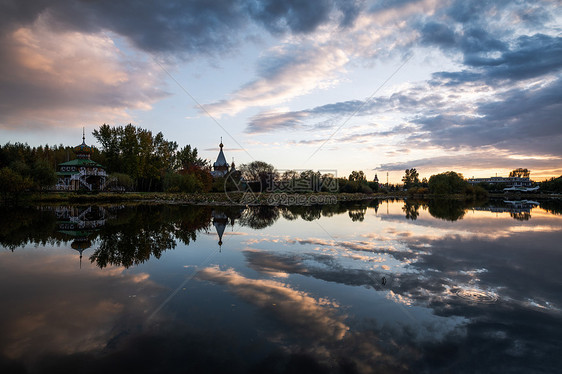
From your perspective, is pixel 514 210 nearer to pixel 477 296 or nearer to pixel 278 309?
pixel 477 296

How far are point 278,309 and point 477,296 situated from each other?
4.69 meters

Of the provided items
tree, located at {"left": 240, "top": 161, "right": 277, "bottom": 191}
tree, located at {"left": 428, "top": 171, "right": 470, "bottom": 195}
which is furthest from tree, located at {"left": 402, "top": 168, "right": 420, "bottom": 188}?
tree, located at {"left": 240, "top": 161, "right": 277, "bottom": 191}

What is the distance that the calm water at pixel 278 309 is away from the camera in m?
4.48

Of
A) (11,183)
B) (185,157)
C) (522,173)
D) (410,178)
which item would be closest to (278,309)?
(11,183)

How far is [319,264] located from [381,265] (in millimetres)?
1966

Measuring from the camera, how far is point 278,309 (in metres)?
6.20

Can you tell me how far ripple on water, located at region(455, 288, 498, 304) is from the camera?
6824 mm

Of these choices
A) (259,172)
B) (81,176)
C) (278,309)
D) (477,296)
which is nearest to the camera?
(278,309)

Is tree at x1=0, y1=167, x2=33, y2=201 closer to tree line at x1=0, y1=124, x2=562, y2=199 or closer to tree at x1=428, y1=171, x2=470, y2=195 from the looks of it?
tree line at x1=0, y1=124, x2=562, y2=199

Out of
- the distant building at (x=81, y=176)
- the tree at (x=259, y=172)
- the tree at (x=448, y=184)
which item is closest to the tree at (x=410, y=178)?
the tree at (x=448, y=184)

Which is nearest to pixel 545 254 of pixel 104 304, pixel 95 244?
pixel 104 304

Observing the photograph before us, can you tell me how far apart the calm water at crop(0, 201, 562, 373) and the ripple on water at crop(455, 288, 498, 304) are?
0.08 ft

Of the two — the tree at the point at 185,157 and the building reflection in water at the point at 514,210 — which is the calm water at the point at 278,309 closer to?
the building reflection in water at the point at 514,210

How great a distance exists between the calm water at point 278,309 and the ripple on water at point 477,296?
0.9 inches
